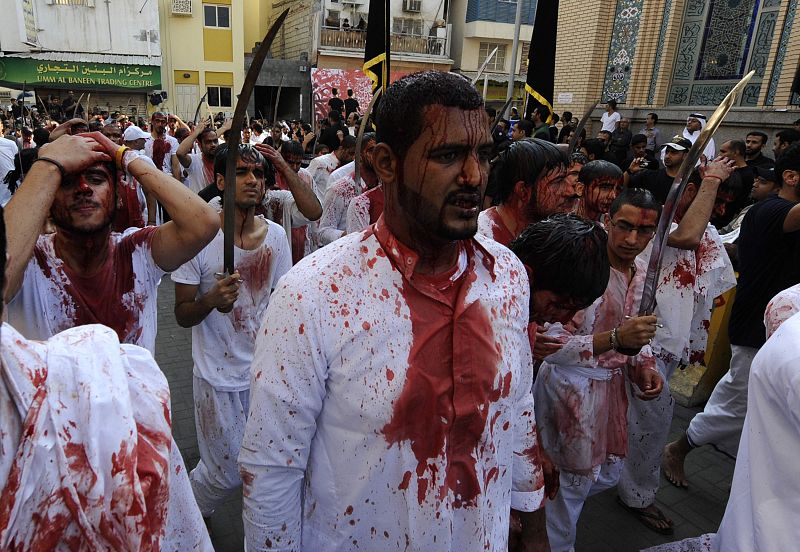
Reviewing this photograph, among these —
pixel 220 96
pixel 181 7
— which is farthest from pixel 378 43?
pixel 181 7

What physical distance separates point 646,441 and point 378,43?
4.24m

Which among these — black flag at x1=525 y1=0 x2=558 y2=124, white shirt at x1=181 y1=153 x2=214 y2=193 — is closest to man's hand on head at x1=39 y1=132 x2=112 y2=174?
black flag at x1=525 y1=0 x2=558 y2=124

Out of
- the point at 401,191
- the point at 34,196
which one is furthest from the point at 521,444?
the point at 34,196

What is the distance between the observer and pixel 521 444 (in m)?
1.92

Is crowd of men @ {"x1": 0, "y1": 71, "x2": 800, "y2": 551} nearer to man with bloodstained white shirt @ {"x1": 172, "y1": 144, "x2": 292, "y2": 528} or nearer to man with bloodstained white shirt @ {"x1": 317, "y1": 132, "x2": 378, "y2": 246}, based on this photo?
man with bloodstained white shirt @ {"x1": 172, "y1": 144, "x2": 292, "y2": 528}

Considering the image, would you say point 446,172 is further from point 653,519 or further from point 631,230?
point 653,519

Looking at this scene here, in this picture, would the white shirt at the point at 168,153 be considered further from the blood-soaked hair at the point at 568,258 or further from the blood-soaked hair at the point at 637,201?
the blood-soaked hair at the point at 568,258

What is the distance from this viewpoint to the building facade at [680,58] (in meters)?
9.32

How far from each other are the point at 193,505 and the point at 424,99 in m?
1.19

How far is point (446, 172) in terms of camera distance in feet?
4.85

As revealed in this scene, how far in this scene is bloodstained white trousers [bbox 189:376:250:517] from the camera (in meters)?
3.11

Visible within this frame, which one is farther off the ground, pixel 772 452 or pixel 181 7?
pixel 181 7

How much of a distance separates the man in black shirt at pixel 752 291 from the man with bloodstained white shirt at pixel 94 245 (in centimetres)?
352

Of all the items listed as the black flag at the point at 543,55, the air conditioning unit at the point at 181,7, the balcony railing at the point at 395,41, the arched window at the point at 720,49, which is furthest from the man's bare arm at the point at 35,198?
the air conditioning unit at the point at 181,7
